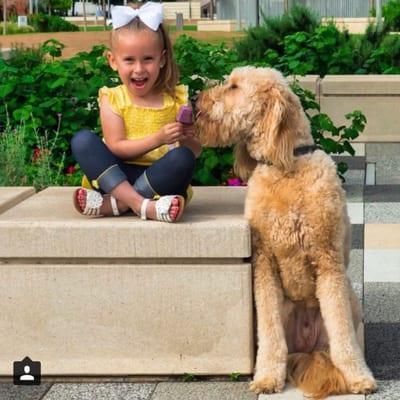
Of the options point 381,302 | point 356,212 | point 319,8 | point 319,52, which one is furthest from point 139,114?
point 319,8

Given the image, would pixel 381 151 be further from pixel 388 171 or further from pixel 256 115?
pixel 256 115

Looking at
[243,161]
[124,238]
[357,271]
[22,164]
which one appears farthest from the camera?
[22,164]

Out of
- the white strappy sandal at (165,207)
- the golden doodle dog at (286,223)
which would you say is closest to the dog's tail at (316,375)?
the golden doodle dog at (286,223)

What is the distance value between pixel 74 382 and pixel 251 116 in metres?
1.35

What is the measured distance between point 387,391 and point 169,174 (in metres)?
1.25

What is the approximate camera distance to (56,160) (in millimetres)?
8164

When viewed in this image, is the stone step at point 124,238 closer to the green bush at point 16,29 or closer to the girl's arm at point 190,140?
the girl's arm at point 190,140

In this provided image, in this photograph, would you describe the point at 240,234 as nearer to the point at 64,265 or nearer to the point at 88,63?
the point at 64,265

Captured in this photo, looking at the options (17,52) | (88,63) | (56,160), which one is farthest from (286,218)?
(17,52)

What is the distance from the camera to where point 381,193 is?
28.2ft

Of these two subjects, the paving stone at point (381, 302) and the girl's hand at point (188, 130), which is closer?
the girl's hand at point (188, 130)

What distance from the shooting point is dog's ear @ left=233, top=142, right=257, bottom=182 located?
448 cm

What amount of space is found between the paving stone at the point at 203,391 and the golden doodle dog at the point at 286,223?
0.07 metres

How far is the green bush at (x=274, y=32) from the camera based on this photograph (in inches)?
563
